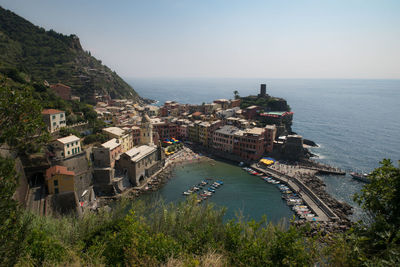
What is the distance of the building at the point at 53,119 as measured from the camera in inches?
1393

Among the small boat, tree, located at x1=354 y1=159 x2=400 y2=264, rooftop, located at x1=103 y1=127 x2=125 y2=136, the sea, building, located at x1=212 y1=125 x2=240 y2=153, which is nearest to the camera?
tree, located at x1=354 y1=159 x2=400 y2=264

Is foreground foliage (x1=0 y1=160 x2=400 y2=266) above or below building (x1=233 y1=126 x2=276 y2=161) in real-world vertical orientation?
above

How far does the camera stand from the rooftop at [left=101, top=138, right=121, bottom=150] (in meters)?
34.7

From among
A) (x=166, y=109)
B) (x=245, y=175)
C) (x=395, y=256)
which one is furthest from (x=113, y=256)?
(x=166, y=109)

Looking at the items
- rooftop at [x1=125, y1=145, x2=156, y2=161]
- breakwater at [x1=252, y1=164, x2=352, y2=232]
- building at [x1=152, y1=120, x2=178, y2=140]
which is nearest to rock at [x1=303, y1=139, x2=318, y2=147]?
breakwater at [x1=252, y1=164, x2=352, y2=232]

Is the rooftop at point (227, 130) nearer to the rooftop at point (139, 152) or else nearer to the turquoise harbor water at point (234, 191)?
the turquoise harbor water at point (234, 191)

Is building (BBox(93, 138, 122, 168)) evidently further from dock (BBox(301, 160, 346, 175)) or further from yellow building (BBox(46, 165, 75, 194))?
dock (BBox(301, 160, 346, 175))

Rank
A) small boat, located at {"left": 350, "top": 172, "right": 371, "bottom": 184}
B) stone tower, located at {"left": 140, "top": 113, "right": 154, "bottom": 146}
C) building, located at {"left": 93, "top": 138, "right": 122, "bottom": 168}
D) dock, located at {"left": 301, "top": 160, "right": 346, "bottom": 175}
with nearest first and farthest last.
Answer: building, located at {"left": 93, "top": 138, "right": 122, "bottom": 168} < small boat, located at {"left": 350, "top": 172, "right": 371, "bottom": 184} < stone tower, located at {"left": 140, "top": 113, "right": 154, "bottom": 146} < dock, located at {"left": 301, "top": 160, "right": 346, "bottom": 175}

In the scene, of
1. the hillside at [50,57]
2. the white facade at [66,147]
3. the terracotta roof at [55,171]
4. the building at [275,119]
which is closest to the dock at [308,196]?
the building at [275,119]

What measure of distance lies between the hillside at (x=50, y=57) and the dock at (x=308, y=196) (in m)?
63.9

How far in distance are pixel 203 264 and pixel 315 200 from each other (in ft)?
95.6

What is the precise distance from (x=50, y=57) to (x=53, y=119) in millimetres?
67009

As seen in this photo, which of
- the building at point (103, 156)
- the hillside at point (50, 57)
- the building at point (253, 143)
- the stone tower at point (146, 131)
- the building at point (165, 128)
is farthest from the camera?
the hillside at point (50, 57)

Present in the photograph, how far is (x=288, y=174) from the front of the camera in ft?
130
